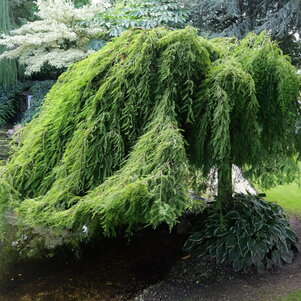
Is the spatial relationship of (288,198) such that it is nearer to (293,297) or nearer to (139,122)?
(293,297)

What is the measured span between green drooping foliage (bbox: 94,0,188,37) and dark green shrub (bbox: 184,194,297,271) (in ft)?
20.5

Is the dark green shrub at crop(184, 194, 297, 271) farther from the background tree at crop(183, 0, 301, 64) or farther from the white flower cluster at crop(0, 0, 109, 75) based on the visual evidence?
the white flower cluster at crop(0, 0, 109, 75)

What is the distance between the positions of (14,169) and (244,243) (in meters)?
2.58

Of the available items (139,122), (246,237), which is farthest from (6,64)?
(246,237)

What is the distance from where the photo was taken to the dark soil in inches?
130

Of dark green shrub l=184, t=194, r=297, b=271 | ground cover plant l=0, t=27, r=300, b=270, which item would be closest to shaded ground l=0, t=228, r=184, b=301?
dark green shrub l=184, t=194, r=297, b=271

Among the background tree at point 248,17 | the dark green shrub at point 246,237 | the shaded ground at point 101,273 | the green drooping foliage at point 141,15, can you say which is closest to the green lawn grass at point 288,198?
the dark green shrub at point 246,237

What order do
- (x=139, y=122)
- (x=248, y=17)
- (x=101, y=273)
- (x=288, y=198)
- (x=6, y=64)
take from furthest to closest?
1. (x=6, y=64)
2. (x=248, y=17)
3. (x=288, y=198)
4. (x=101, y=273)
5. (x=139, y=122)

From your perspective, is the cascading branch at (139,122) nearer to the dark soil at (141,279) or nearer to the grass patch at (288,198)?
the dark soil at (141,279)

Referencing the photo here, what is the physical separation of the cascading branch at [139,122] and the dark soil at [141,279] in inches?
40.9

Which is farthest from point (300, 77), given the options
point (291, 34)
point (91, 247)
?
point (291, 34)

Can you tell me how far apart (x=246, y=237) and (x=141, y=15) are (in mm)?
7277

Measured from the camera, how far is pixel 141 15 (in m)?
9.02

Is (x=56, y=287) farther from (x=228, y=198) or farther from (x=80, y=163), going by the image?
(x=228, y=198)
